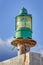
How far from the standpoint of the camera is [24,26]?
1984 centimetres

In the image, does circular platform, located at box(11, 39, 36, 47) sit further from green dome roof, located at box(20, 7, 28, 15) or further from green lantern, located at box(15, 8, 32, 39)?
green dome roof, located at box(20, 7, 28, 15)

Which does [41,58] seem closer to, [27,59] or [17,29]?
[27,59]

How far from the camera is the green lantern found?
1964 cm

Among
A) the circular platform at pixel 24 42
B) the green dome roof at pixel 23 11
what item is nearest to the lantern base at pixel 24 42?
the circular platform at pixel 24 42

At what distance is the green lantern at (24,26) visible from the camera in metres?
19.6

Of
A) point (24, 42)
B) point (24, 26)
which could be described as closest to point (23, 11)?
point (24, 26)

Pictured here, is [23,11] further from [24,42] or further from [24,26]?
[24,42]

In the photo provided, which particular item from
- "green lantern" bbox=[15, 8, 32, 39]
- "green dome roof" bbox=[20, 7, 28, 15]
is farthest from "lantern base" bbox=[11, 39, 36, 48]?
"green dome roof" bbox=[20, 7, 28, 15]

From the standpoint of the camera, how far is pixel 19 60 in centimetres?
1530

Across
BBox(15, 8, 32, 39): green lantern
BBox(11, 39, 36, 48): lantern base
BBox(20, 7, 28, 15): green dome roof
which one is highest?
BBox(20, 7, 28, 15): green dome roof

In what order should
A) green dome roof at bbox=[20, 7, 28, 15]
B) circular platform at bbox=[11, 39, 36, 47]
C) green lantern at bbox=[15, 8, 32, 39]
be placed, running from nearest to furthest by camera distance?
circular platform at bbox=[11, 39, 36, 47], green lantern at bbox=[15, 8, 32, 39], green dome roof at bbox=[20, 7, 28, 15]

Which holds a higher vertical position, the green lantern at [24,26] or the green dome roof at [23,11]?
the green dome roof at [23,11]

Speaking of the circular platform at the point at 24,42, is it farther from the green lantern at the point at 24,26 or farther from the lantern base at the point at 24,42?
the green lantern at the point at 24,26

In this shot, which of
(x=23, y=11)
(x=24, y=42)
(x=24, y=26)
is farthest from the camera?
(x=23, y=11)
